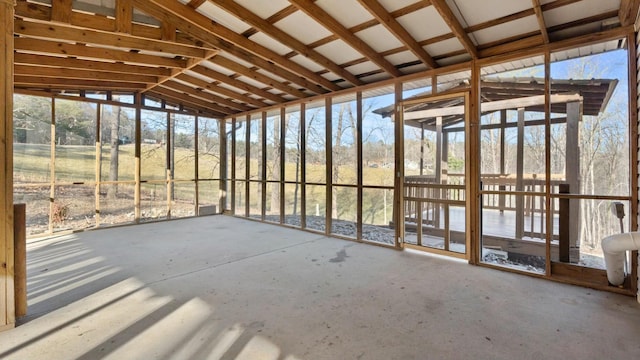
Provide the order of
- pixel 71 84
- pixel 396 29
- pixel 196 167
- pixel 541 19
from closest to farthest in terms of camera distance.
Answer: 1. pixel 541 19
2. pixel 396 29
3. pixel 71 84
4. pixel 196 167

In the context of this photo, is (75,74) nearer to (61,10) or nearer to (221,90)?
(61,10)

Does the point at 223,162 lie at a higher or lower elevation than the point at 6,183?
higher

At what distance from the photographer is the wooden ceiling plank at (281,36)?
11.5 feet

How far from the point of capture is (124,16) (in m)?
3.88

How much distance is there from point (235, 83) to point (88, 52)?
7.88ft

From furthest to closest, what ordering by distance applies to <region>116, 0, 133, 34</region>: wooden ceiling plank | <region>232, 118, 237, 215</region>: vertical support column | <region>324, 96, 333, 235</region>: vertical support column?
<region>232, 118, 237, 215</region>: vertical support column → <region>324, 96, 333, 235</region>: vertical support column → <region>116, 0, 133, 34</region>: wooden ceiling plank

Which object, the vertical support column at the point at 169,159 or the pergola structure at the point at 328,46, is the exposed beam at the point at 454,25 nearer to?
the pergola structure at the point at 328,46

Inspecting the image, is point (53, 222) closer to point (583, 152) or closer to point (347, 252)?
point (347, 252)

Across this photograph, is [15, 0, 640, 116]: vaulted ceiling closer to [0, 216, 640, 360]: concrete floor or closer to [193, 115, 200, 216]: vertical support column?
[193, 115, 200, 216]: vertical support column

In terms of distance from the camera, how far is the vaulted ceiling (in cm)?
336

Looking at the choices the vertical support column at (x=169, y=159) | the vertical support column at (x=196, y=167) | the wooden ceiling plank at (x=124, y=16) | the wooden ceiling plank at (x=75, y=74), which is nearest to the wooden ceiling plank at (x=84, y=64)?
the wooden ceiling plank at (x=75, y=74)

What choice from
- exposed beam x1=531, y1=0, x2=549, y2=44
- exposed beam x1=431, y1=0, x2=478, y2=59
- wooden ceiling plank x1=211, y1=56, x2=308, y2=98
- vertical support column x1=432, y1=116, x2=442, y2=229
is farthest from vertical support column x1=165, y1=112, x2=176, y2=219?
exposed beam x1=531, y1=0, x2=549, y2=44

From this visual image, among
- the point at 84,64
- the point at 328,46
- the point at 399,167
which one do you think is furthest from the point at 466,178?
the point at 84,64

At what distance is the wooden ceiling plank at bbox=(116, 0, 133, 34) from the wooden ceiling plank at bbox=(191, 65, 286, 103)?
1.60 meters
